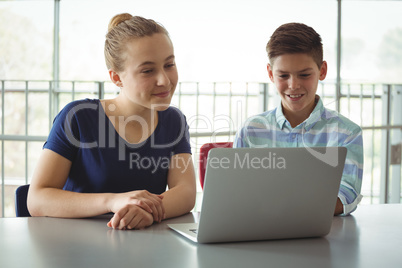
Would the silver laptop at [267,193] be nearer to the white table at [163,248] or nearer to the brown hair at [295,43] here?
the white table at [163,248]

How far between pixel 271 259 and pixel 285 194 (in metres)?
0.14

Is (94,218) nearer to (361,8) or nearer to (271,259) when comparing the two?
(271,259)

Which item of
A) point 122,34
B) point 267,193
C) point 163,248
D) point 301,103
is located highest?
point 122,34

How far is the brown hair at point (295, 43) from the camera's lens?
66.4 inches

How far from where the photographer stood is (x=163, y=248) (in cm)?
100

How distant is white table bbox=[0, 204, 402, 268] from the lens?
0.91m

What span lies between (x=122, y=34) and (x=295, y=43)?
23.2 inches

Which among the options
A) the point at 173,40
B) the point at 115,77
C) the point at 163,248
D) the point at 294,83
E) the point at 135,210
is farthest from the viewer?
the point at 173,40

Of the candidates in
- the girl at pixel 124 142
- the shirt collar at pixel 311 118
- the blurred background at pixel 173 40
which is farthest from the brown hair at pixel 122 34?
the blurred background at pixel 173 40

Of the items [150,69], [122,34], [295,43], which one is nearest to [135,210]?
[150,69]

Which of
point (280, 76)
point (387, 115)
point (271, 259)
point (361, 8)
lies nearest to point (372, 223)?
point (271, 259)

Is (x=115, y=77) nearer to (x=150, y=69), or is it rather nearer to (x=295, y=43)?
(x=150, y=69)

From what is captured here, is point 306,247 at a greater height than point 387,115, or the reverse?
point 387,115

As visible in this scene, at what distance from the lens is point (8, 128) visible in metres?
6.66
